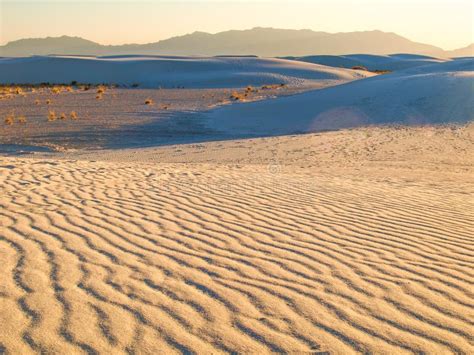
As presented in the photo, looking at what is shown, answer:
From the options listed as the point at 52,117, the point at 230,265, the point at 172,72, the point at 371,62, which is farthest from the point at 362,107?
the point at 371,62

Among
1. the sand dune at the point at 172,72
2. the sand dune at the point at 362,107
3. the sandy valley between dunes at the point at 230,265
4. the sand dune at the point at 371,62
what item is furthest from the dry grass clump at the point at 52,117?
the sand dune at the point at 371,62

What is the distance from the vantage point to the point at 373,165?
12594mm

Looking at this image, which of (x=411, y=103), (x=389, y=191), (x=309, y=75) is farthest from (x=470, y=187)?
(x=309, y=75)

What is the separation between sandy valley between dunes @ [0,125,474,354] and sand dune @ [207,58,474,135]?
1027 cm

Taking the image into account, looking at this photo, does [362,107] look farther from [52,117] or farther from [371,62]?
[371,62]

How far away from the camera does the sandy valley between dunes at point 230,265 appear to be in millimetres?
3369

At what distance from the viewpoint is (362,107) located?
21.1 metres

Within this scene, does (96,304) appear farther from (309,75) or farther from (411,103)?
(309,75)

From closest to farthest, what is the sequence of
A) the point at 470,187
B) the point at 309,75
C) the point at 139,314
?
1. the point at 139,314
2. the point at 470,187
3. the point at 309,75

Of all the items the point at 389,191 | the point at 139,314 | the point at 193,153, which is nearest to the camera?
the point at 139,314

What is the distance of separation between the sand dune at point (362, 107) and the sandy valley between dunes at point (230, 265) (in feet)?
33.7

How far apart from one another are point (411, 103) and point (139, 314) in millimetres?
19009

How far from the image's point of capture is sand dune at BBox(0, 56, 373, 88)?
44.8 m

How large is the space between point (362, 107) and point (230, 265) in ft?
57.5
